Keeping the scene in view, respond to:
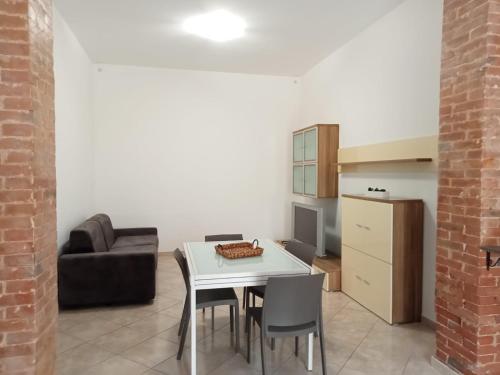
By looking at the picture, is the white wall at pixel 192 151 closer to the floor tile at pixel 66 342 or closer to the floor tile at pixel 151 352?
the floor tile at pixel 66 342

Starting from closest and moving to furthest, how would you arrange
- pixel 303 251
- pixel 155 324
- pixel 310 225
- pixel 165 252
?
pixel 303 251 → pixel 155 324 → pixel 310 225 → pixel 165 252

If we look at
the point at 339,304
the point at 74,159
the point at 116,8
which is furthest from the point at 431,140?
the point at 74,159

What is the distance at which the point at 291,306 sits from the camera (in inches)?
91.4

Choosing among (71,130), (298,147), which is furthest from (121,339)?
(298,147)

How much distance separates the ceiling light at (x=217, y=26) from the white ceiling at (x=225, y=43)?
4.1 inches

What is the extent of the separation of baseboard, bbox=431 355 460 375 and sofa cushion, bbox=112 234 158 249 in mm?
3502

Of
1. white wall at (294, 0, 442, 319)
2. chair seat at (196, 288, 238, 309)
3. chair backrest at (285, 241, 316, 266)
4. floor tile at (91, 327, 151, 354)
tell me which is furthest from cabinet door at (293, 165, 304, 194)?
floor tile at (91, 327, 151, 354)

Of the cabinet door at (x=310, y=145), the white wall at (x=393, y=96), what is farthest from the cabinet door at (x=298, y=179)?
the white wall at (x=393, y=96)

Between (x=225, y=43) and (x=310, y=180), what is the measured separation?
229cm

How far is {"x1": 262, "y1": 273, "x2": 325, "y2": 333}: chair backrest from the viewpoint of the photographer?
7.42 feet

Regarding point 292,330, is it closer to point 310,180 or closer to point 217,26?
point 310,180

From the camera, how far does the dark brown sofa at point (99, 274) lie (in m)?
3.64

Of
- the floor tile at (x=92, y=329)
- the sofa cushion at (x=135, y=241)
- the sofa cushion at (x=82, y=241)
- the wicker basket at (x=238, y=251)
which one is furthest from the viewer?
A: the sofa cushion at (x=135, y=241)

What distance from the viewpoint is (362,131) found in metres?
4.49
